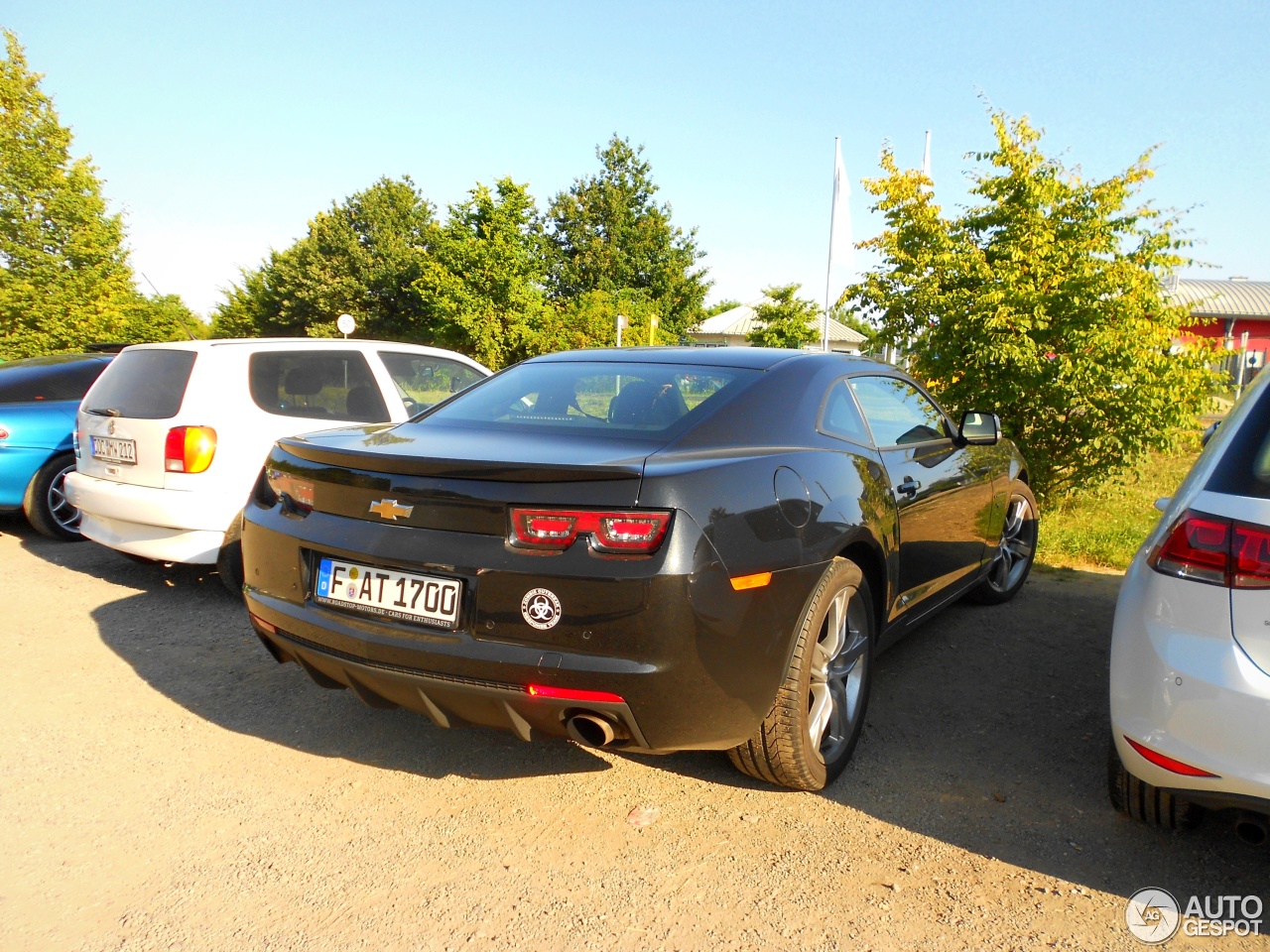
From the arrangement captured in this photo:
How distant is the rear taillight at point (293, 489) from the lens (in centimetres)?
291

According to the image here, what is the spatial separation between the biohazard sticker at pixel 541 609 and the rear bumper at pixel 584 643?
0.06 ft

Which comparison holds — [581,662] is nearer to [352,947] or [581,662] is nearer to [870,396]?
[352,947]

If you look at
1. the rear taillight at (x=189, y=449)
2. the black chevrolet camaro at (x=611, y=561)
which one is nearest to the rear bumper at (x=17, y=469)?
the rear taillight at (x=189, y=449)

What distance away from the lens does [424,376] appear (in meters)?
6.26

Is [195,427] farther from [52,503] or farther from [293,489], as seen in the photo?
[52,503]

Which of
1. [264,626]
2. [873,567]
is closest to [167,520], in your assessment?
[264,626]

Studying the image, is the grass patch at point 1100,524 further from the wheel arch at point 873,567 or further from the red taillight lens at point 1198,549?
the red taillight lens at point 1198,549

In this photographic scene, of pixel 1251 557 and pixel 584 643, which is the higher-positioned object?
pixel 1251 557

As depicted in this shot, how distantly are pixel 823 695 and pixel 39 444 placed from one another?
6.37m

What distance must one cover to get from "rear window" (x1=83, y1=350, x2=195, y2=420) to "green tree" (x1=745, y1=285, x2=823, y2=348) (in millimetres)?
45807

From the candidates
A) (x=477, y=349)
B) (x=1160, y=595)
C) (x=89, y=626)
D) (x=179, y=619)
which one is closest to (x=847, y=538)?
(x=1160, y=595)

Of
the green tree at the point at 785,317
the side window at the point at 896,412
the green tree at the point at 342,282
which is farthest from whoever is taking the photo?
the green tree at the point at 342,282

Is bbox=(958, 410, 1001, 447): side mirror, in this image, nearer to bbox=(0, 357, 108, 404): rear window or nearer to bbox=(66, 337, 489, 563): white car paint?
bbox=(66, 337, 489, 563): white car paint

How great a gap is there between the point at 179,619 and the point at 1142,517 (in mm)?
7643
